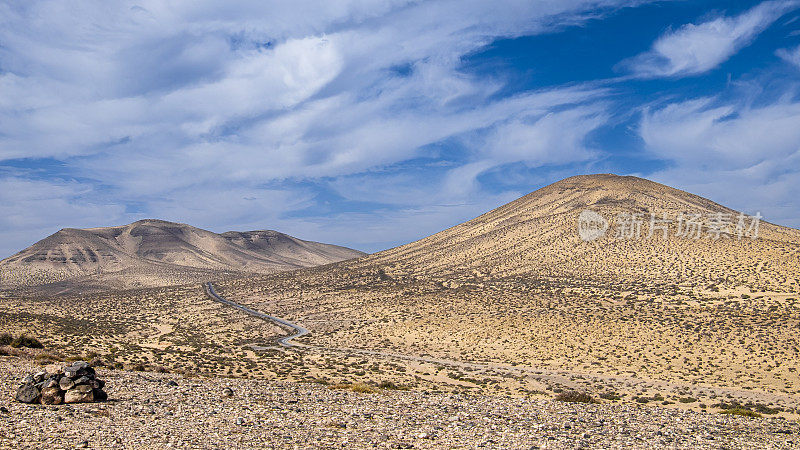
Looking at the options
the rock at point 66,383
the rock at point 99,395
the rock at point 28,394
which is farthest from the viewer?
the rock at point 99,395

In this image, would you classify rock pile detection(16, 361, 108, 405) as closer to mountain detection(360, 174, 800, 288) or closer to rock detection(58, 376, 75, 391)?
rock detection(58, 376, 75, 391)

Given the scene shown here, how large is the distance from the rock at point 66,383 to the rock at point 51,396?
22cm

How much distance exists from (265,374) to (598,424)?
18552 mm

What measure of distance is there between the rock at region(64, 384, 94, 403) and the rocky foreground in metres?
0.30

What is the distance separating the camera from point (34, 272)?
6053 inches

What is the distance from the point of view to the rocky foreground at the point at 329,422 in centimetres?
1191

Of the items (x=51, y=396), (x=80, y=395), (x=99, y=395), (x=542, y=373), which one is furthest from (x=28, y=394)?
(x=542, y=373)

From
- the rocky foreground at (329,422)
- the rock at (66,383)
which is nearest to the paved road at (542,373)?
the rocky foreground at (329,422)

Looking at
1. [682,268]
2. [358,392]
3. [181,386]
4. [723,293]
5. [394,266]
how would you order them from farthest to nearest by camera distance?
[394,266], [682,268], [723,293], [358,392], [181,386]

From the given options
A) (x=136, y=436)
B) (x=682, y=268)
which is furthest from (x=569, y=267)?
(x=136, y=436)

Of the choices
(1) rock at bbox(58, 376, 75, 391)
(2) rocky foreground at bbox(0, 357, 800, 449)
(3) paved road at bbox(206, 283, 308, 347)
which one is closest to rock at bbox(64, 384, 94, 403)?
(1) rock at bbox(58, 376, 75, 391)

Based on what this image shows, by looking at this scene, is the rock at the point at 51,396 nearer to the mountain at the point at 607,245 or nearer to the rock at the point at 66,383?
the rock at the point at 66,383

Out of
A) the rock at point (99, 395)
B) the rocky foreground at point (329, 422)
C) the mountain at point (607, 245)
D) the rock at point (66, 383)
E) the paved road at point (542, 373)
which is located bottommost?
the paved road at point (542, 373)

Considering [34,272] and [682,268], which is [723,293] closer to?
[682,268]
